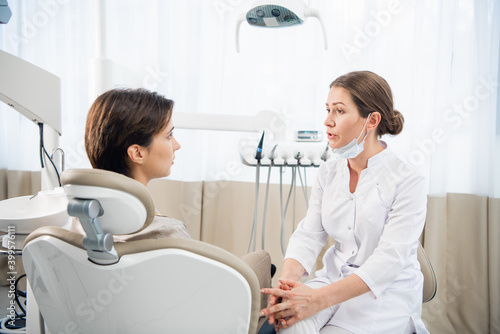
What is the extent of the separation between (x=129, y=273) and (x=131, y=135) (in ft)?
1.19

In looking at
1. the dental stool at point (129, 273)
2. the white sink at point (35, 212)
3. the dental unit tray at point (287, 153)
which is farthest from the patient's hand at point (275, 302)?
the white sink at point (35, 212)

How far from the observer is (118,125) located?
3.09 feet

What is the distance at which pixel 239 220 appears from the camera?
2.31 metres

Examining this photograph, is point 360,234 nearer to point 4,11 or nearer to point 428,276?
point 428,276

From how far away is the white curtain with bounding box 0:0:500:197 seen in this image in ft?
6.55

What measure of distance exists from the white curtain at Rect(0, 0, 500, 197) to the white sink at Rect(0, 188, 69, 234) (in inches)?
29.6

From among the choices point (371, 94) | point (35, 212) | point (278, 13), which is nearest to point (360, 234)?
point (371, 94)

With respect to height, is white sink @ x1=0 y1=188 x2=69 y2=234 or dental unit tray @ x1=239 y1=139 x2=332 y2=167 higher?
dental unit tray @ x1=239 y1=139 x2=332 y2=167

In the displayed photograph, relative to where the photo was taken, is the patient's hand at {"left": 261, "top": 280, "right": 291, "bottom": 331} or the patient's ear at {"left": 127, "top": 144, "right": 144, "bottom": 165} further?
the patient's hand at {"left": 261, "top": 280, "right": 291, "bottom": 331}

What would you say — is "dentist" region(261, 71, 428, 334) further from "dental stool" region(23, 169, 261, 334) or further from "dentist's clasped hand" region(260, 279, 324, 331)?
"dental stool" region(23, 169, 261, 334)

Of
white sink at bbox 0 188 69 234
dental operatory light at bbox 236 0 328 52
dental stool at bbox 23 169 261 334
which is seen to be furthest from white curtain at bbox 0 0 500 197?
dental stool at bbox 23 169 261 334

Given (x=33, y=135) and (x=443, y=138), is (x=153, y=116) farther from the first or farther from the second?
(x=33, y=135)

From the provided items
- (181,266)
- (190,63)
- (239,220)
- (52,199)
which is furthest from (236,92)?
(181,266)

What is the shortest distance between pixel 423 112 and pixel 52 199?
1.82 m
